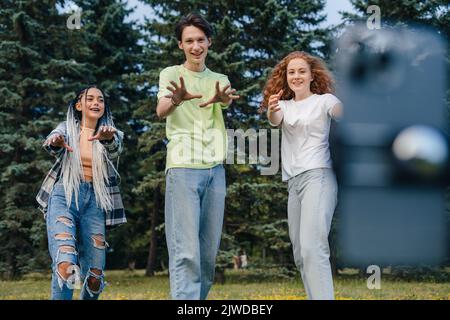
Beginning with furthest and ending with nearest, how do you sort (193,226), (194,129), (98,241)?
(98,241), (194,129), (193,226)

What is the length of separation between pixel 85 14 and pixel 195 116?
39.1 feet

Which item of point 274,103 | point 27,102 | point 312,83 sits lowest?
point 274,103

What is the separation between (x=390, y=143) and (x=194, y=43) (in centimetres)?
883

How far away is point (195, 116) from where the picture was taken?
3.71m

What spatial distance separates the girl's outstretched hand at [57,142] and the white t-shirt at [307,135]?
4.94 feet

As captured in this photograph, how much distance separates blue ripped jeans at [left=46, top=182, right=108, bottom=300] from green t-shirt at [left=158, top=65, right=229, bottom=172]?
88 cm

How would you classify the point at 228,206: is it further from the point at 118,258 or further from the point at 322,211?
the point at 322,211

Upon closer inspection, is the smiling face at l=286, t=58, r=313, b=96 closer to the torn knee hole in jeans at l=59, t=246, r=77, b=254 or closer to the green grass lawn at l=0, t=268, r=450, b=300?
the torn knee hole in jeans at l=59, t=246, r=77, b=254

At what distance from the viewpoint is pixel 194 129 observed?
3678 millimetres

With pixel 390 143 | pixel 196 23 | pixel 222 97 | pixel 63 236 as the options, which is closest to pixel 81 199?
pixel 63 236

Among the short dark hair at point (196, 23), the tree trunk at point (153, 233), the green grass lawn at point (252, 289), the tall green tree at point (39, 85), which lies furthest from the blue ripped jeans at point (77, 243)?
the tree trunk at point (153, 233)

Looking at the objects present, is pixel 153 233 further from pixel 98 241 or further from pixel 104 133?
pixel 104 133

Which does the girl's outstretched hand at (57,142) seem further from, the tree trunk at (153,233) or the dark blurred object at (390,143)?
the tree trunk at (153,233)

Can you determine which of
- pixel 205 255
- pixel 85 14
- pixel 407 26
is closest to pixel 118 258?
pixel 85 14
